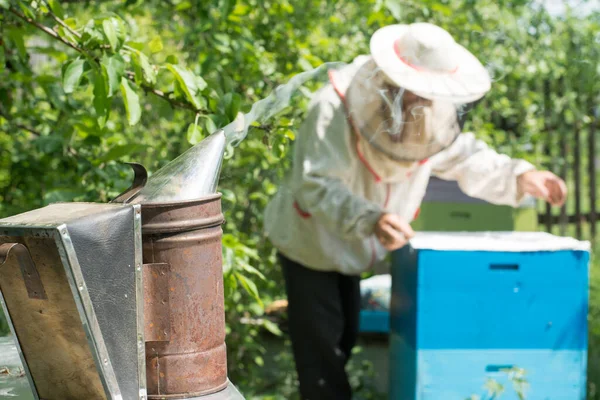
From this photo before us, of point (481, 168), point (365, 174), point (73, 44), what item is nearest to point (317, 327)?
point (365, 174)

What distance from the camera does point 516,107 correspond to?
465 centimetres

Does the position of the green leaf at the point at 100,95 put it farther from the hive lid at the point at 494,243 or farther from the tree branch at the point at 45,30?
the hive lid at the point at 494,243

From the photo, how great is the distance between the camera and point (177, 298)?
3.95 feet

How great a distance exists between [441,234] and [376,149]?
47 centimetres

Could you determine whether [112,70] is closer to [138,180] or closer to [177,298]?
[138,180]

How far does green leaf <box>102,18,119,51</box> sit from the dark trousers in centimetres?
125

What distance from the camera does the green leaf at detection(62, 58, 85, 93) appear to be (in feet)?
5.20

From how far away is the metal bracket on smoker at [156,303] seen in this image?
1195mm

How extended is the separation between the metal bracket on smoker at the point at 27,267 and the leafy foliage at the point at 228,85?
563 mm

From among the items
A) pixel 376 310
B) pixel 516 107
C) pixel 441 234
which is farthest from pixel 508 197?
pixel 516 107

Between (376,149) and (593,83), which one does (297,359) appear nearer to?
(376,149)

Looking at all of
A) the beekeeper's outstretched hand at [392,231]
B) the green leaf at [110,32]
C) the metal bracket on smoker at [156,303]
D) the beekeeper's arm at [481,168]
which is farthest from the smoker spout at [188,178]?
the beekeeper's arm at [481,168]

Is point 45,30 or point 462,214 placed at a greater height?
point 45,30

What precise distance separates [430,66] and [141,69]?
786mm
